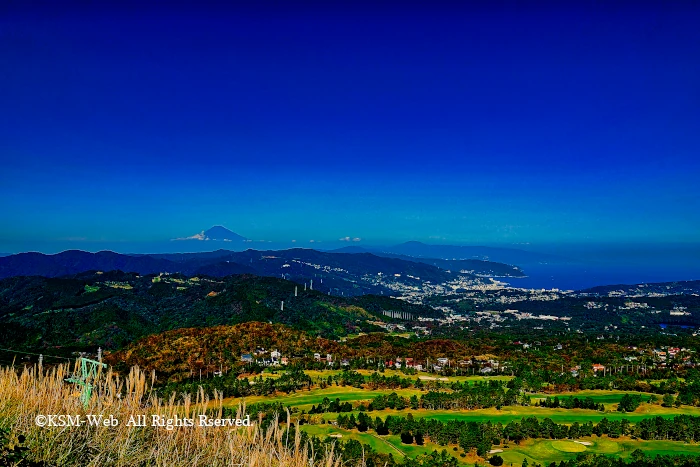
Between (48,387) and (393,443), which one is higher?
(48,387)

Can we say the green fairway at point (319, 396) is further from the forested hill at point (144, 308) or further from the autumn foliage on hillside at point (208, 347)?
the forested hill at point (144, 308)

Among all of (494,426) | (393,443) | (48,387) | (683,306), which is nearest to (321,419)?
(393,443)

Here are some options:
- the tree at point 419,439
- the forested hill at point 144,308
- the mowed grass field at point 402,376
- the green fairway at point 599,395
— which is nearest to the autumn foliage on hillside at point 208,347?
the mowed grass field at point 402,376

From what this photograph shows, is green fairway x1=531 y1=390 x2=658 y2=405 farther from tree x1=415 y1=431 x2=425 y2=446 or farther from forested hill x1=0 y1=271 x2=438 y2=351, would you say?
forested hill x1=0 y1=271 x2=438 y2=351

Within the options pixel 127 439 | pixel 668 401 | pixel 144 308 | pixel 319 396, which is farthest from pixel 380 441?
pixel 144 308

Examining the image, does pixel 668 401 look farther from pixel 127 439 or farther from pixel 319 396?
pixel 127 439

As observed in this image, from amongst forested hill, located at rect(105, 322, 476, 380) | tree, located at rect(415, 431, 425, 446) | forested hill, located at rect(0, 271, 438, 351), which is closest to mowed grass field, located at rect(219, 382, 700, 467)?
tree, located at rect(415, 431, 425, 446)

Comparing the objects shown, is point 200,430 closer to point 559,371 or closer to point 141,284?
point 559,371
